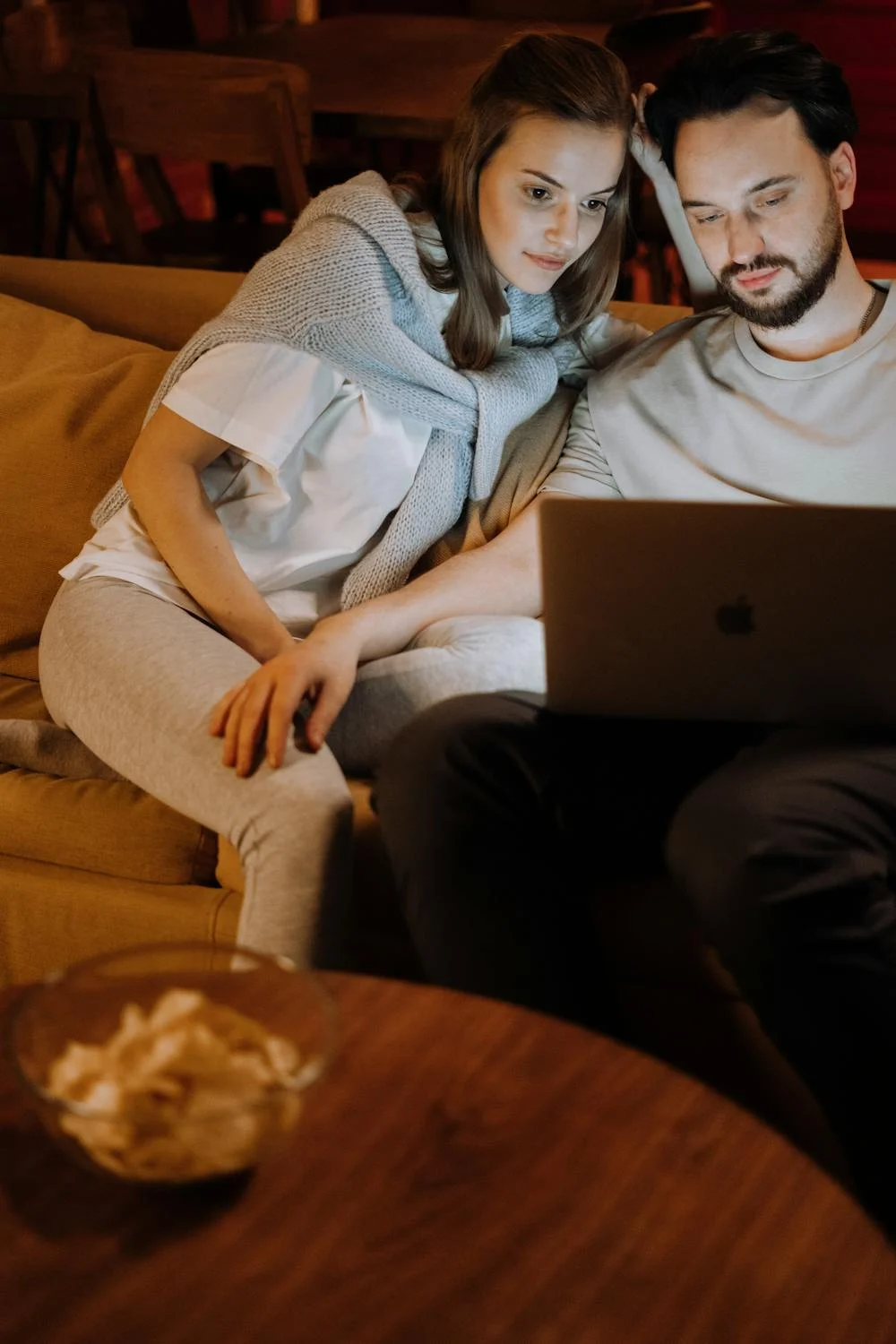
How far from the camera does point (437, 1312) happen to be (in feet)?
2.40

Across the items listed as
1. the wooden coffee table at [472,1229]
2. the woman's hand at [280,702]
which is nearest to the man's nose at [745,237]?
the woman's hand at [280,702]

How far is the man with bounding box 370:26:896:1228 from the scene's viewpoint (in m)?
1.12

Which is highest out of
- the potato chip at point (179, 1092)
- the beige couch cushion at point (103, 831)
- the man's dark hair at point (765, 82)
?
the man's dark hair at point (765, 82)

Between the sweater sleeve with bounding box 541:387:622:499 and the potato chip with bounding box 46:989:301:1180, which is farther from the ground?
the potato chip with bounding box 46:989:301:1180

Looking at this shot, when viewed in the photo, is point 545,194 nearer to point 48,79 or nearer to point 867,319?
point 867,319

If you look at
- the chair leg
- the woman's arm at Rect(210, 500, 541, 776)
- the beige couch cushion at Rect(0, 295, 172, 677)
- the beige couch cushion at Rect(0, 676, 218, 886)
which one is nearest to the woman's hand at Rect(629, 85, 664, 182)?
the woman's arm at Rect(210, 500, 541, 776)

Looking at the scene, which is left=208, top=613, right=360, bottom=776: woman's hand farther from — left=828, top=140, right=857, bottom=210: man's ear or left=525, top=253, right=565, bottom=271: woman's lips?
left=828, top=140, right=857, bottom=210: man's ear

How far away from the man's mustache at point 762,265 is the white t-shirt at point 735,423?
0.09m

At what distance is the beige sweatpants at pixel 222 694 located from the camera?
4.10 ft

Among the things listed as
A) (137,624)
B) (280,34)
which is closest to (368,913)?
(137,624)

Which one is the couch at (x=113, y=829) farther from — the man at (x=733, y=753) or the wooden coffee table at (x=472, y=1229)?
the wooden coffee table at (x=472, y=1229)

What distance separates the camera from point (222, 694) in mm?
1345

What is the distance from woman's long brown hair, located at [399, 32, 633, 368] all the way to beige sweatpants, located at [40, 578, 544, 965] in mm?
382

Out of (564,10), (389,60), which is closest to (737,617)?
(389,60)
